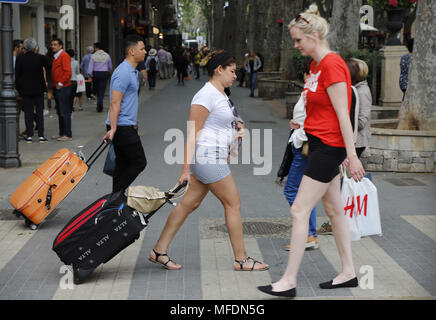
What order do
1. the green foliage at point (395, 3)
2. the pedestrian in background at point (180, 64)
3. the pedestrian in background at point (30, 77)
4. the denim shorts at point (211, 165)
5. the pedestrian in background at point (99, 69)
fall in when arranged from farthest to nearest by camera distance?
1. the pedestrian in background at point (180, 64)
2. the pedestrian in background at point (99, 69)
3. the green foliage at point (395, 3)
4. the pedestrian in background at point (30, 77)
5. the denim shorts at point (211, 165)

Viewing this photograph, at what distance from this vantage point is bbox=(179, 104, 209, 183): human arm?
17.8 ft

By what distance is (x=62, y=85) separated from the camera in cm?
1390

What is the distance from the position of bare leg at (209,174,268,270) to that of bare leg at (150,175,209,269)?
0.48ft

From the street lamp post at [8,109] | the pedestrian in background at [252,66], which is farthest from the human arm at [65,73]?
the pedestrian in background at [252,66]

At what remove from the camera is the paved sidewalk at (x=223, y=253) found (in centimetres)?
528

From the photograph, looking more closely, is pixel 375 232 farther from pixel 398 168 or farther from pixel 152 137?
pixel 152 137

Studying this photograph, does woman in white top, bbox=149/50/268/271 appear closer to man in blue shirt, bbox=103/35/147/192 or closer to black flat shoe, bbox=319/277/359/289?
black flat shoe, bbox=319/277/359/289

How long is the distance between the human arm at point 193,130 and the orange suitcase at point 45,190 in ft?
6.89

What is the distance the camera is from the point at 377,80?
1803 centimetres

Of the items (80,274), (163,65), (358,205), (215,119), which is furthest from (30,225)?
(163,65)

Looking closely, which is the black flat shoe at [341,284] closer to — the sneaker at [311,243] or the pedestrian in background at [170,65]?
the sneaker at [311,243]

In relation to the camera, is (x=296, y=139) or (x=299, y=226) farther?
(x=296, y=139)

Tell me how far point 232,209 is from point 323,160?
3.06 feet

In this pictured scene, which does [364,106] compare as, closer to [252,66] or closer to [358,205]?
[358,205]
